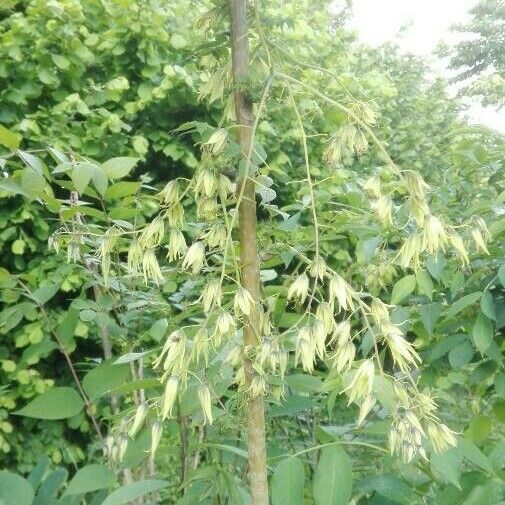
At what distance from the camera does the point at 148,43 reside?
367 centimetres

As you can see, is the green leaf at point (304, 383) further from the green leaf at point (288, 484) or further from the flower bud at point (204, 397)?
the flower bud at point (204, 397)

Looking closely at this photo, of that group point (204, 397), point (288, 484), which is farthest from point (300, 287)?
point (288, 484)

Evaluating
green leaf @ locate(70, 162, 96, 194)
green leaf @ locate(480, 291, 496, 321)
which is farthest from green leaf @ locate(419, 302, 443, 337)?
green leaf @ locate(70, 162, 96, 194)

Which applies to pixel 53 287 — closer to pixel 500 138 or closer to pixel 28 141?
pixel 500 138

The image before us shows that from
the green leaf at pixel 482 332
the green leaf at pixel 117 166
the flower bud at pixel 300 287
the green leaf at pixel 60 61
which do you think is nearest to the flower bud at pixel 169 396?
the flower bud at pixel 300 287

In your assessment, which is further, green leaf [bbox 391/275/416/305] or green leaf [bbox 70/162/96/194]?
green leaf [bbox 391/275/416/305]

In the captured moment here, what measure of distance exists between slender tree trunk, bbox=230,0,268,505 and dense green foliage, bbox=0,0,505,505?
29 mm

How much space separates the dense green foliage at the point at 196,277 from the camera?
1080 mm

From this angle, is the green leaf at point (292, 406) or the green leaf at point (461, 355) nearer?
the green leaf at point (292, 406)

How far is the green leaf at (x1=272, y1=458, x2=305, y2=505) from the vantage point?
0.98 m

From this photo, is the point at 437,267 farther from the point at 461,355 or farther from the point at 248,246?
the point at 248,246

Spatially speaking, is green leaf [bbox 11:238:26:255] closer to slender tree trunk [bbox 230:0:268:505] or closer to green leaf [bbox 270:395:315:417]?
green leaf [bbox 270:395:315:417]

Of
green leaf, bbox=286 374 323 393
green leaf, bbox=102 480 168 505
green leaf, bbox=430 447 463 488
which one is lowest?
green leaf, bbox=102 480 168 505

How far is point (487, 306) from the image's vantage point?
1.34 metres
